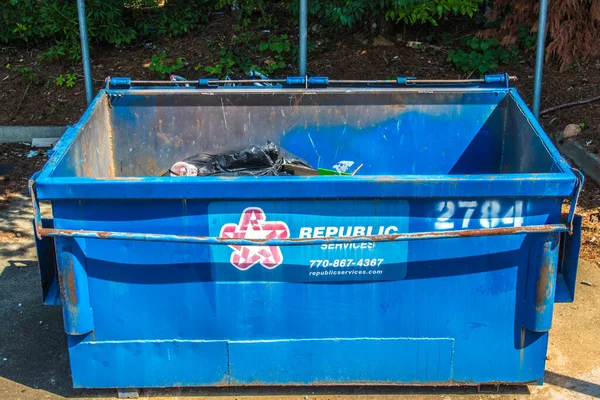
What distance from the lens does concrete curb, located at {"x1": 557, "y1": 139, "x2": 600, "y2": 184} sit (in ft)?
19.4

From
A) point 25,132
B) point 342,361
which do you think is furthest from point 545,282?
point 25,132

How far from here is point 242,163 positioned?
4207 millimetres

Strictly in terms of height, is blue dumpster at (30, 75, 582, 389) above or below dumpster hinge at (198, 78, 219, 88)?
below

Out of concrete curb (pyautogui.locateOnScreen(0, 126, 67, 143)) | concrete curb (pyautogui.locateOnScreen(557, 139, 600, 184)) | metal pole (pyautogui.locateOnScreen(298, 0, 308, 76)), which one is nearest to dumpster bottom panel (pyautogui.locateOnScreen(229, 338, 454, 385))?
metal pole (pyautogui.locateOnScreen(298, 0, 308, 76))

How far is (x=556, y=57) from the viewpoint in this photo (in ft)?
24.7

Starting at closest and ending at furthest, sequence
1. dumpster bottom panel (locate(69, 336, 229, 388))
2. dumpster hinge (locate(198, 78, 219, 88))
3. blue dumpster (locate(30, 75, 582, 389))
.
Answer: blue dumpster (locate(30, 75, 582, 389)) → dumpster bottom panel (locate(69, 336, 229, 388)) → dumpster hinge (locate(198, 78, 219, 88))

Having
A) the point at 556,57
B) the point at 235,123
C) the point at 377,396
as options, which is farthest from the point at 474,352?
the point at 556,57

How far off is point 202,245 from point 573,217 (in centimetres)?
162

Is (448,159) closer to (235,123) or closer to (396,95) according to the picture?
(396,95)

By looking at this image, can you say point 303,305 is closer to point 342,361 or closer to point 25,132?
point 342,361

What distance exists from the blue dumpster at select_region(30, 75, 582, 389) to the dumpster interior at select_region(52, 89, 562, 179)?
2.92 ft

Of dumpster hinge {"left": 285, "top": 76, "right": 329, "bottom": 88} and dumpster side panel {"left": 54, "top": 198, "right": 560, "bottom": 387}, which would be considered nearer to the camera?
dumpster side panel {"left": 54, "top": 198, "right": 560, "bottom": 387}

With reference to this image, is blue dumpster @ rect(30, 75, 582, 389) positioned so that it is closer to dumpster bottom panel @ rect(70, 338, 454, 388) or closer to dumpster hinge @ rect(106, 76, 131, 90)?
dumpster bottom panel @ rect(70, 338, 454, 388)

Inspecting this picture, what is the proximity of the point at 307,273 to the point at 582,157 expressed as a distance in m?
4.01
